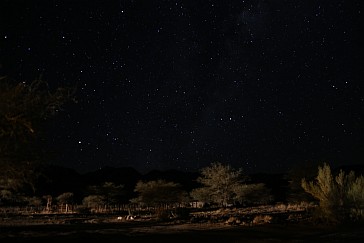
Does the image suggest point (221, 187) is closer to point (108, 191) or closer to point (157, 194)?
point (157, 194)

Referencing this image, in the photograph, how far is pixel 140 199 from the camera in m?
58.9

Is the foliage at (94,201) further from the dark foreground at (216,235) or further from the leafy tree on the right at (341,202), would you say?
the dark foreground at (216,235)

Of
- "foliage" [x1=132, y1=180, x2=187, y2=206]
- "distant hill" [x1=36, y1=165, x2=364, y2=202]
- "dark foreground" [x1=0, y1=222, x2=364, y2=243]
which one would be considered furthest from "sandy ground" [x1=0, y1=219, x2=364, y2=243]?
"distant hill" [x1=36, y1=165, x2=364, y2=202]

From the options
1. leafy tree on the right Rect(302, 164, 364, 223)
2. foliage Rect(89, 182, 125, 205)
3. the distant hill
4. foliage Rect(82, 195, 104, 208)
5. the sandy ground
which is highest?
the distant hill

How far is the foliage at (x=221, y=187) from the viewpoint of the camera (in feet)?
189

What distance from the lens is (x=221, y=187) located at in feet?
191

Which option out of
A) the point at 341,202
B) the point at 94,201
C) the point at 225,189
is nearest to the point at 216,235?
the point at 341,202

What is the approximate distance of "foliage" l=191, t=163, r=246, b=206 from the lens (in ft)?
189

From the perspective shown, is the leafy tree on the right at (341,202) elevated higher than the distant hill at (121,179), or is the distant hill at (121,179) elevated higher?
the distant hill at (121,179)

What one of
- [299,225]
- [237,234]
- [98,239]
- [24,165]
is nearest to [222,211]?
[299,225]

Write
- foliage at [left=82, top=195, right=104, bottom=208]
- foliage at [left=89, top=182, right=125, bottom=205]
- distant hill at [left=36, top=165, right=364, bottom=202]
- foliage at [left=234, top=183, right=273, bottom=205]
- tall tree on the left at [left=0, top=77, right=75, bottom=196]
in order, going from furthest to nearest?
1. distant hill at [left=36, top=165, right=364, bottom=202]
2. foliage at [left=89, top=182, right=125, bottom=205]
3. foliage at [left=82, top=195, right=104, bottom=208]
4. foliage at [left=234, top=183, right=273, bottom=205]
5. tall tree on the left at [left=0, top=77, right=75, bottom=196]

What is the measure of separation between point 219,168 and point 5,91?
148ft

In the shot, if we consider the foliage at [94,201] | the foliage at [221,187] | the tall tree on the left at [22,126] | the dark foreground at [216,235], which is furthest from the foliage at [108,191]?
the tall tree on the left at [22,126]

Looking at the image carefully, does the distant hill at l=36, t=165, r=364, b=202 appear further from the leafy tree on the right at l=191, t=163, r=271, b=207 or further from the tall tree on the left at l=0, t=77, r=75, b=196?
the tall tree on the left at l=0, t=77, r=75, b=196
